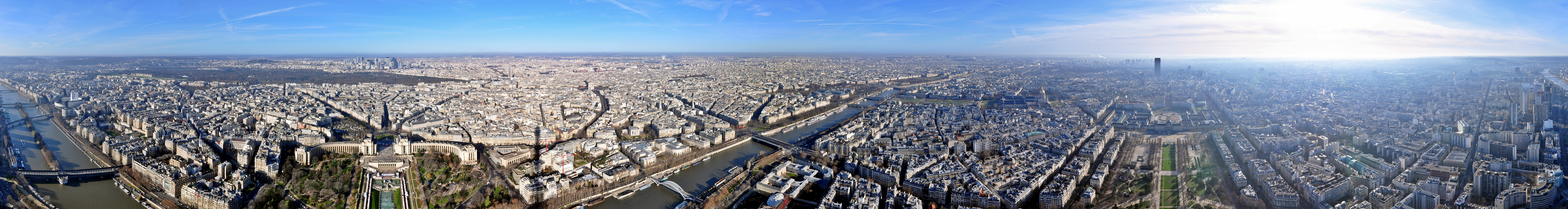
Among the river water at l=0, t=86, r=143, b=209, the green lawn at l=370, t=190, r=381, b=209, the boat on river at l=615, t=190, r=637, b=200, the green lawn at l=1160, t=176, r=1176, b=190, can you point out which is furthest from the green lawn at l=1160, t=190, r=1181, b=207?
the river water at l=0, t=86, r=143, b=209

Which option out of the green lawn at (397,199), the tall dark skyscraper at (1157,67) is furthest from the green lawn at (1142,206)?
the tall dark skyscraper at (1157,67)

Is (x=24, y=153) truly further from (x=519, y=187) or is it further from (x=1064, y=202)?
(x=1064, y=202)

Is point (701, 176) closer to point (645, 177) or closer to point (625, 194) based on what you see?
point (645, 177)

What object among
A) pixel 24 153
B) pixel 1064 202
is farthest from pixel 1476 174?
pixel 24 153

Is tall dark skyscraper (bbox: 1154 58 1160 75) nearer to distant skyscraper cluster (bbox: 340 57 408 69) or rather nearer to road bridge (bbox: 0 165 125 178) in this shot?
road bridge (bbox: 0 165 125 178)

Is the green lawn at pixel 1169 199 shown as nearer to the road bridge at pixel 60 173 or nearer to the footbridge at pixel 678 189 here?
the footbridge at pixel 678 189

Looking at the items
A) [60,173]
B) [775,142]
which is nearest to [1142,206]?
[775,142]

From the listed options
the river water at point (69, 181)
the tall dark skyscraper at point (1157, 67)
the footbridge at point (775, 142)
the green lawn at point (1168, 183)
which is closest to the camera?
the green lawn at point (1168, 183)
